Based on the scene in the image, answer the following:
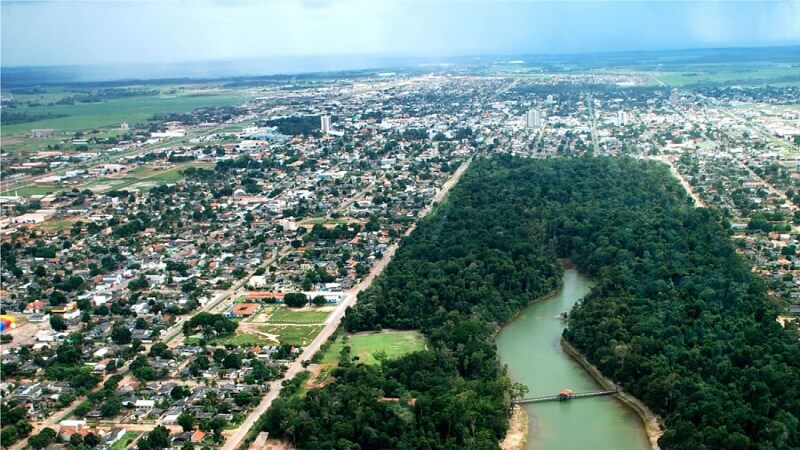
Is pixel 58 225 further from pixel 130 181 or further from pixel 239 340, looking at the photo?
pixel 239 340

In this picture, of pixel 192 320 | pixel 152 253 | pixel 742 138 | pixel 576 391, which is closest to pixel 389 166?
pixel 152 253

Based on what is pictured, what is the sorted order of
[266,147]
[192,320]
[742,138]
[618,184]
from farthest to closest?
[266,147]
[742,138]
[618,184]
[192,320]

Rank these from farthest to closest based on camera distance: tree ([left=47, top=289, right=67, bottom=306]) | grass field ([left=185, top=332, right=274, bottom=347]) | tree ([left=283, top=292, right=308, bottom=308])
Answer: tree ([left=47, top=289, right=67, bottom=306]) < tree ([left=283, top=292, right=308, bottom=308]) < grass field ([left=185, top=332, right=274, bottom=347])

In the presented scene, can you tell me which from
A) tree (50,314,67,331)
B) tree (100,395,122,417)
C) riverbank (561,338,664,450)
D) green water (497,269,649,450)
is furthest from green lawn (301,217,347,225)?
tree (100,395,122,417)

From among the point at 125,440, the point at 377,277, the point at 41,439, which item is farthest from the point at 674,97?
the point at 41,439

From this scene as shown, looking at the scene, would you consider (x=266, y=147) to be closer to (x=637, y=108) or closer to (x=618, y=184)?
→ (x=618, y=184)

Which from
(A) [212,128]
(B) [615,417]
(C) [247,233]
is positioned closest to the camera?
(B) [615,417]

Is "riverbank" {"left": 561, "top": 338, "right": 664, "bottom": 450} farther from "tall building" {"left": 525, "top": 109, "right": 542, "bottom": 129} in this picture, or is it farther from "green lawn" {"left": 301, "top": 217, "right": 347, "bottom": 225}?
"tall building" {"left": 525, "top": 109, "right": 542, "bottom": 129}
